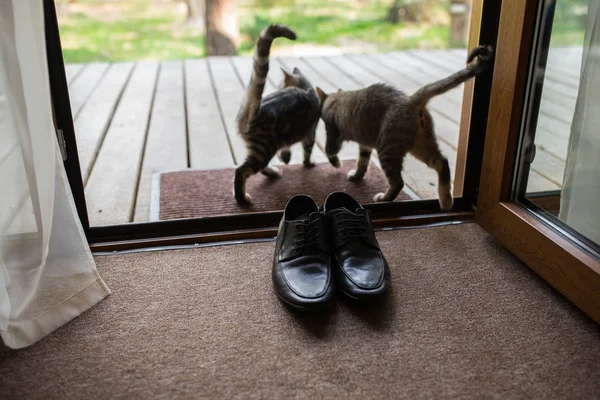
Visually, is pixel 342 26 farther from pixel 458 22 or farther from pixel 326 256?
pixel 326 256

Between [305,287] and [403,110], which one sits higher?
[403,110]

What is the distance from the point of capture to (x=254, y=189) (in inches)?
82.7

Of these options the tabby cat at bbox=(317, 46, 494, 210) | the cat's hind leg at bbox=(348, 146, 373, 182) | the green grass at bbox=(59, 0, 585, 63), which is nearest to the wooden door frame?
the tabby cat at bbox=(317, 46, 494, 210)

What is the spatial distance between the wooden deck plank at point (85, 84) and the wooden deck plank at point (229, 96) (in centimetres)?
76

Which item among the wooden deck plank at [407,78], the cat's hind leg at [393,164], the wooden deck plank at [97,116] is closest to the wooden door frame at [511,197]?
the cat's hind leg at [393,164]

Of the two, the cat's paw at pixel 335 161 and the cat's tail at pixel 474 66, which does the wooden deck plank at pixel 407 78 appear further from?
the cat's tail at pixel 474 66

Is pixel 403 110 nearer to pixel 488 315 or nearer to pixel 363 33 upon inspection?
pixel 488 315

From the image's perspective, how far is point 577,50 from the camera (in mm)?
1434

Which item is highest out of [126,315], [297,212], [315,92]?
[315,92]

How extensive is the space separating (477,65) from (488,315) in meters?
0.74

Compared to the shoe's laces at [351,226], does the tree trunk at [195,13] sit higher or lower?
higher

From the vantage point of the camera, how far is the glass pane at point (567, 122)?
1.38 metres

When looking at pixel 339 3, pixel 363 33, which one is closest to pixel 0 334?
pixel 363 33

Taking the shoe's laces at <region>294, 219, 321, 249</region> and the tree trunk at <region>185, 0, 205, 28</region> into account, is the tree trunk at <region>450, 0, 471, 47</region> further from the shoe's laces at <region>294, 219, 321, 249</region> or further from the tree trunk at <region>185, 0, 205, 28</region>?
the shoe's laces at <region>294, 219, 321, 249</region>
